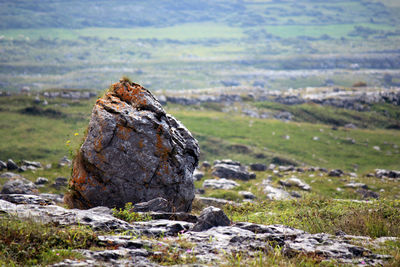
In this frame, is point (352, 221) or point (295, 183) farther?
point (295, 183)

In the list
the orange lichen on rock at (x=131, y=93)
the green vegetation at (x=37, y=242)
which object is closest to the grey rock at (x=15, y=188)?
the orange lichen on rock at (x=131, y=93)

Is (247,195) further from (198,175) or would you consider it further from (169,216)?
(169,216)

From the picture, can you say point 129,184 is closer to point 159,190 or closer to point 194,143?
point 159,190

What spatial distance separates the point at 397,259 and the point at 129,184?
31.5ft

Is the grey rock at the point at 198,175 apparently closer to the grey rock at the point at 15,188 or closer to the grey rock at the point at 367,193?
the grey rock at the point at 367,193

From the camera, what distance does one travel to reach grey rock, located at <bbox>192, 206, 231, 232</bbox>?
32.6 ft

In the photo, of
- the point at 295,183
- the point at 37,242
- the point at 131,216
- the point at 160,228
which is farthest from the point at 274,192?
the point at 37,242

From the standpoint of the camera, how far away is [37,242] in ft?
26.6

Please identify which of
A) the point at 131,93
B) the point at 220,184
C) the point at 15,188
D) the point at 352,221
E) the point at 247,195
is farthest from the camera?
the point at 220,184

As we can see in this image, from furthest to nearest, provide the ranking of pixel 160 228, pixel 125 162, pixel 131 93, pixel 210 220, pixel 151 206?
pixel 131 93 < pixel 125 162 < pixel 151 206 < pixel 210 220 < pixel 160 228

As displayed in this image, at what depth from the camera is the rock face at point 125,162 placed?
13383mm

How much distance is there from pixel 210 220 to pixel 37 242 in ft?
15.9

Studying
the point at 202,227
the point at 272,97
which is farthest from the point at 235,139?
the point at 202,227

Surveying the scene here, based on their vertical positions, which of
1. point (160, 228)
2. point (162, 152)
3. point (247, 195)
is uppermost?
point (162, 152)
